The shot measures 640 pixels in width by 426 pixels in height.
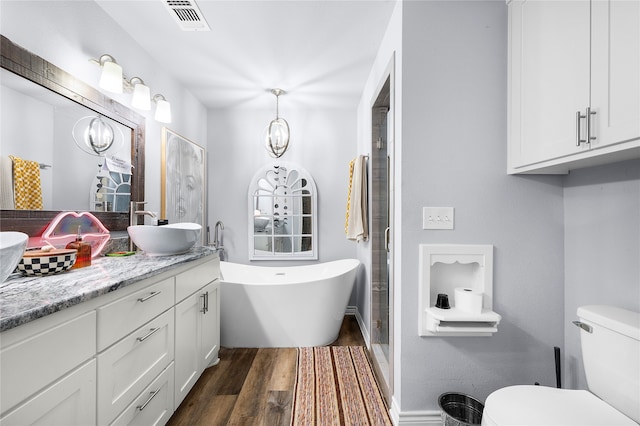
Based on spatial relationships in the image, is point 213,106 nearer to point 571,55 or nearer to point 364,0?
point 364,0

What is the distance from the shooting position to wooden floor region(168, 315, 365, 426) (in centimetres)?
173

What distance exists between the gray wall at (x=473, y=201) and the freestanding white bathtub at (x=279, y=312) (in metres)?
1.12

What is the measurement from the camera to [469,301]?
151 cm

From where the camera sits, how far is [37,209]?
56.8 inches

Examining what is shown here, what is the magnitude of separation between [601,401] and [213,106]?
3.84m

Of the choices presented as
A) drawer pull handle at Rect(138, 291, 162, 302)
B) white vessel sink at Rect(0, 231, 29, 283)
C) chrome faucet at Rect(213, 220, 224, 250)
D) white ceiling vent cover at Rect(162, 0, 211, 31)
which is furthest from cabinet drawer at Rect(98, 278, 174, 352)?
chrome faucet at Rect(213, 220, 224, 250)

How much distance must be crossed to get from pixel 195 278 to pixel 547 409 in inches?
73.8

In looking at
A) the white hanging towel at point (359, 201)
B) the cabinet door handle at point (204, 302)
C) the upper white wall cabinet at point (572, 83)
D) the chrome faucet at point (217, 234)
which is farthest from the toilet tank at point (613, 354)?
the chrome faucet at point (217, 234)

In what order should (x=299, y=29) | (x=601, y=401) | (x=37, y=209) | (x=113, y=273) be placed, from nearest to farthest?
(x=601, y=401) → (x=113, y=273) → (x=37, y=209) → (x=299, y=29)

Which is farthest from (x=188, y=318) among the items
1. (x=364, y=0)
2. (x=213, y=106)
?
(x=213, y=106)

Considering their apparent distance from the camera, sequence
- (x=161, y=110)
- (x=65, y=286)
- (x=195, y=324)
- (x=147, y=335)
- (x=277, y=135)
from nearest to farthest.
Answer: (x=65, y=286) → (x=147, y=335) → (x=195, y=324) → (x=161, y=110) → (x=277, y=135)

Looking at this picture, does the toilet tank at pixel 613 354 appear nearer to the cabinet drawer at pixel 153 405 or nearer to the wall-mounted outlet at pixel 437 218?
the wall-mounted outlet at pixel 437 218

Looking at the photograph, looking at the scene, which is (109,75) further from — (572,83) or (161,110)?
(572,83)

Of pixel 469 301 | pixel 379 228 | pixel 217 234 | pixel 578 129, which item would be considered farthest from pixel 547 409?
pixel 217 234
